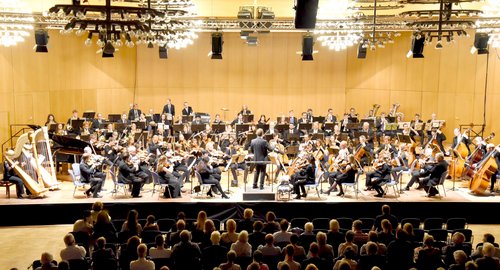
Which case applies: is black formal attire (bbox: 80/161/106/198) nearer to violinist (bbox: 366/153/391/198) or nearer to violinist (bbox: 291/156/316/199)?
violinist (bbox: 291/156/316/199)

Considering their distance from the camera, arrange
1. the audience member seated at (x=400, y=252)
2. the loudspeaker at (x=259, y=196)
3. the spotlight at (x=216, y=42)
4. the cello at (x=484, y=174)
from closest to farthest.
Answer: the audience member seated at (x=400, y=252)
the loudspeaker at (x=259, y=196)
the cello at (x=484, y=174)
the spotlight at (x=216, y=42)

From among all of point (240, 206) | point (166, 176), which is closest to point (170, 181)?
point (166, 176)

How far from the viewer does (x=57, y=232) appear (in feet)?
44.8

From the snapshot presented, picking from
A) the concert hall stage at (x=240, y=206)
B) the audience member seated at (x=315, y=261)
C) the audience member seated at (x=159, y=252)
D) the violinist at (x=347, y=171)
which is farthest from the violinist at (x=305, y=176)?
the audience member seated at (x=159, y=252)

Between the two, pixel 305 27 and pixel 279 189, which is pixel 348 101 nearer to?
pixel 279 189

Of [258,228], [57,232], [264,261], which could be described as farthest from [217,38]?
[264,261]

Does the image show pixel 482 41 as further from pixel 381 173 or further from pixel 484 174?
pixel 381 173

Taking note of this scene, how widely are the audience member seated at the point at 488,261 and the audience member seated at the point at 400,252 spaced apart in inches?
46.8

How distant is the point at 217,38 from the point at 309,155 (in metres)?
5.58

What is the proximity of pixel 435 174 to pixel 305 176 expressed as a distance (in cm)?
346

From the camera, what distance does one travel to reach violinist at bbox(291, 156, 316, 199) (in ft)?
48.6

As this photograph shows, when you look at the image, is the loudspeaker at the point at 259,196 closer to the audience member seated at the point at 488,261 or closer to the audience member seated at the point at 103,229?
the audience member seated at the point at 103,229

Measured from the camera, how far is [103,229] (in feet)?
35.8

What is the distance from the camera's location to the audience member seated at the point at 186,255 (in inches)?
359
